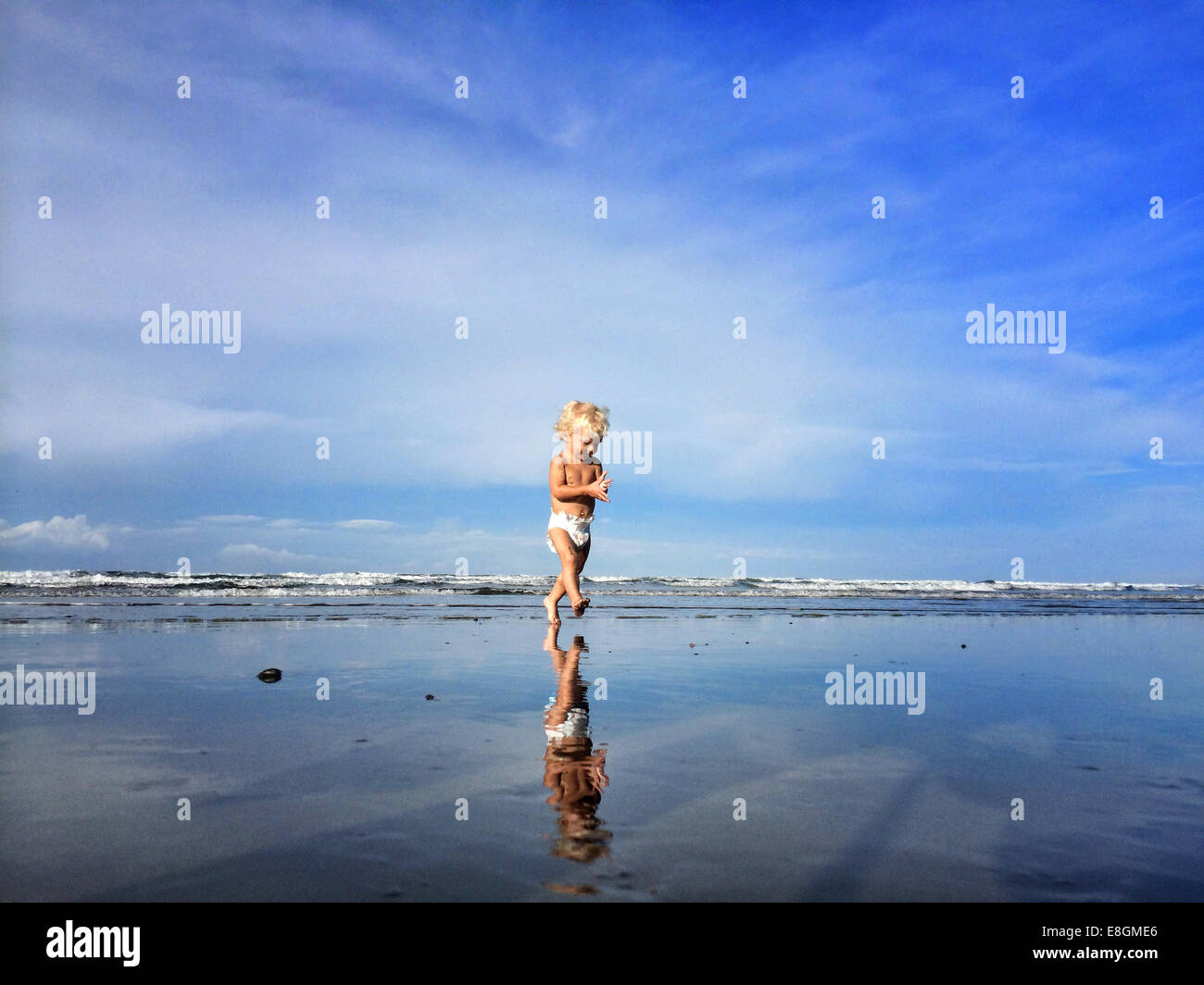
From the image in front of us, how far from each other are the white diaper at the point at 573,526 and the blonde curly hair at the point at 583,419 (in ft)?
A: 3.44

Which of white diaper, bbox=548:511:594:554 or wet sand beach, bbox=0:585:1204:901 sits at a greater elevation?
white diaper, bbox=548:511:594:554

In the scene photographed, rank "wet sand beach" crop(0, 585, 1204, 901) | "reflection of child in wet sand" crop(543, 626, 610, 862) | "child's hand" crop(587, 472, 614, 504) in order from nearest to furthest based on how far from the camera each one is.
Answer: "wet sand beach" crop(0, 585, 1204, 901) < "reflection of child in wet sand" crop(543, 626, 610, 862) < "child's hand" crop(587, 472, 614, 504)

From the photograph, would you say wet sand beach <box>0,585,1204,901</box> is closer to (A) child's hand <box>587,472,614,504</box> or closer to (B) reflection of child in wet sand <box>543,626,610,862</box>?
(B) reflection of child in wet sand <box>543,626,610,862</box>

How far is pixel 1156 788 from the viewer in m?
3.32

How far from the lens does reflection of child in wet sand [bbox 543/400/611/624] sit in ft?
33.2

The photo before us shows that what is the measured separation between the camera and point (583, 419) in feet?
34.0

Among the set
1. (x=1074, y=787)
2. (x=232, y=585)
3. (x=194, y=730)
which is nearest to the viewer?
(x=1074, y=787)

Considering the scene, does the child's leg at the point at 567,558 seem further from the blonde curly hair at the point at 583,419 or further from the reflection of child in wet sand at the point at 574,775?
the reflection of child in wet sand at the point at 574,775

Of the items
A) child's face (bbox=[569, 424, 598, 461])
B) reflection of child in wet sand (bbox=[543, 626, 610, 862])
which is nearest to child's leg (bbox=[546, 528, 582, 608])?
child's face (bbox=[569, 424, 598, 461])

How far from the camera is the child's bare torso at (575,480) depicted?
33.5ft
